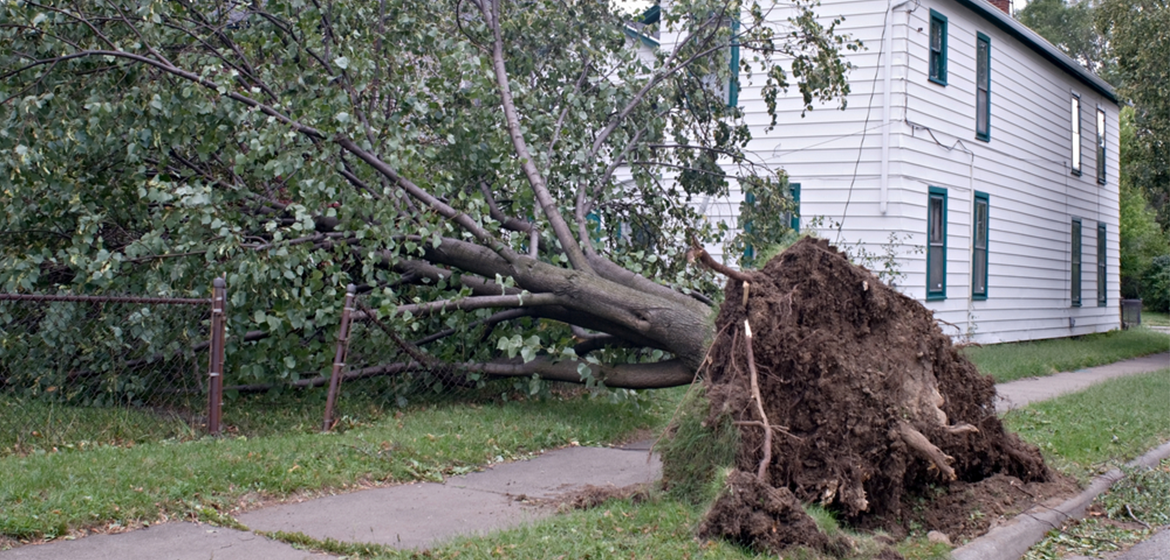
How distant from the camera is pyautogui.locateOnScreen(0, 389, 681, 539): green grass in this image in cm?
535

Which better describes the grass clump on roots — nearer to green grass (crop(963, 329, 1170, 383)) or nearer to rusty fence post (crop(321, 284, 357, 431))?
rusty fence post (crop(321, 284, 357, 431))

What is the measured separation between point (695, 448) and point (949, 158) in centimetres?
1181

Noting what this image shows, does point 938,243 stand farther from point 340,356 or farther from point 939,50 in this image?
point 340,356

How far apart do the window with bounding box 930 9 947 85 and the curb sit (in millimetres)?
9745

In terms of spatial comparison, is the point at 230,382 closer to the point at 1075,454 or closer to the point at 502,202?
the point at 502,202

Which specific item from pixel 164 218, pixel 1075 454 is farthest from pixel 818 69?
pixel 164 218

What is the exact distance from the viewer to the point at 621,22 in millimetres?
11453

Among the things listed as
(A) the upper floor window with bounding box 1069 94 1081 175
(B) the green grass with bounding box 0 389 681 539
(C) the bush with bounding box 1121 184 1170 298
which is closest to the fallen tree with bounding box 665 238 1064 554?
(B) the green grass with bounding box 0 389 681 539

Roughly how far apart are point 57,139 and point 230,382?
100 inches

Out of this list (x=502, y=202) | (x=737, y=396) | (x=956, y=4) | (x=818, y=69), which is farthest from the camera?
(x=956, y=4)

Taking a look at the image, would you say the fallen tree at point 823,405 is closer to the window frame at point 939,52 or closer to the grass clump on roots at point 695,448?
the grass clump on roots at point 695,448

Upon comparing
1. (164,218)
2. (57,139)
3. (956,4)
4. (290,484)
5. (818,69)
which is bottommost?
(290,484)

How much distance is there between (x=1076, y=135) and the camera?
21703 mm

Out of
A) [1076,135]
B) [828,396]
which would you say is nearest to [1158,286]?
[1076,135]
